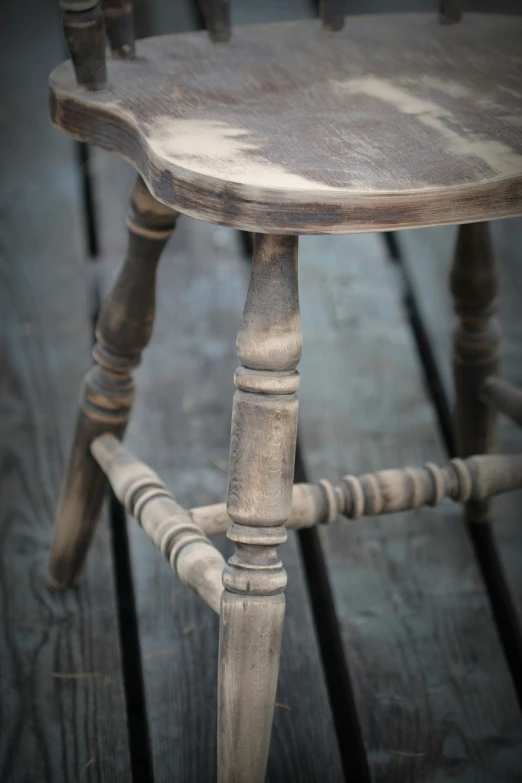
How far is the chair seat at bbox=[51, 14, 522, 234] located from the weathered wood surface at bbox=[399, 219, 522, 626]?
0.47 meters

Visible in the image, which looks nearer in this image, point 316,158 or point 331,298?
point 316,158

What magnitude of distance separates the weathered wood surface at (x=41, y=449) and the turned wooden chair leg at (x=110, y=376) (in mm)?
64

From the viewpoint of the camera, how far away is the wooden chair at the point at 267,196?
26.8 inches

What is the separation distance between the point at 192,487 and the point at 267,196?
610mm

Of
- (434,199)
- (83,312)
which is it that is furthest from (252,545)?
(83,312)

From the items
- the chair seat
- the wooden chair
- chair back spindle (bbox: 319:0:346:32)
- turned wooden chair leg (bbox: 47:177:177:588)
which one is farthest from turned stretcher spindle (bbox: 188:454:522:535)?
chair back spindle (bbox: 319:0:346:32)

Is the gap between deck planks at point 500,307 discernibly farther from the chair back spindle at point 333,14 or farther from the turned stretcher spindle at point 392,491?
the chair back spindle at point 333,14

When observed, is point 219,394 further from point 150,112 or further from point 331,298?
point 150,112

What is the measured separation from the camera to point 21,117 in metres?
1.70

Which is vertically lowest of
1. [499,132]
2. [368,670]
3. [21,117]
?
[368,670]

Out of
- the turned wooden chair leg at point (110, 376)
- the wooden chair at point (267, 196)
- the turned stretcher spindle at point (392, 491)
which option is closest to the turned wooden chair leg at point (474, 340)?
the wooden chair at point (267, 196)

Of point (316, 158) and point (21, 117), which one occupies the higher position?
point (316, 158)

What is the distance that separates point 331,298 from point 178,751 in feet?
2.44

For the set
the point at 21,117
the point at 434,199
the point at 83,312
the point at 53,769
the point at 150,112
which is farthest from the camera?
the point at 21,117
